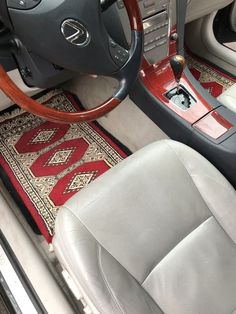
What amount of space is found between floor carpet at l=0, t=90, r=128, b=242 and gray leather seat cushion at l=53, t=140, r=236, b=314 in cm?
38

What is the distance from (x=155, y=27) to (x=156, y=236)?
65 cm

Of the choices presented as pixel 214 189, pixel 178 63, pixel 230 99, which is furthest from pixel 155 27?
pixel 214 189

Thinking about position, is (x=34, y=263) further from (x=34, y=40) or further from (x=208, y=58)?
(x=208, y=58)

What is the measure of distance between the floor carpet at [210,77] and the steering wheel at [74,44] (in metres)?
0.79

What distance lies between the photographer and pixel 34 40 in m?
0.73

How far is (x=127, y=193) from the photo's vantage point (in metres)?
0.81

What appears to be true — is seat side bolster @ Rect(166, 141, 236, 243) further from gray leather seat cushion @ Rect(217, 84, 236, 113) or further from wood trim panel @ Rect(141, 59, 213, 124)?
gray leather seat cushion @ Rect(217, 84, 236, 113)

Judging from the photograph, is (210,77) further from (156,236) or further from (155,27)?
(156,236)

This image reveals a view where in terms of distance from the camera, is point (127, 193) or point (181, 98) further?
point (181, 98)

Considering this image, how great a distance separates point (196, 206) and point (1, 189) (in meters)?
0.70

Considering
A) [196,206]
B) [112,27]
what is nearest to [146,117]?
[112,27]

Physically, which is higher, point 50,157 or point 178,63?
point 178,63

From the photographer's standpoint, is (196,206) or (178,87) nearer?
(196,206)

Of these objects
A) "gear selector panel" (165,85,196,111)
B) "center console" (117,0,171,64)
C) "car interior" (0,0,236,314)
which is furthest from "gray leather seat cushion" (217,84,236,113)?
"center console" (117,0,171,64)
